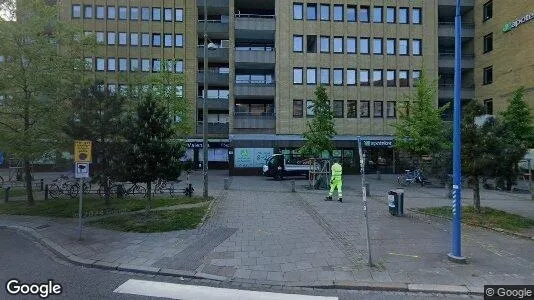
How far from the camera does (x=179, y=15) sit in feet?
127

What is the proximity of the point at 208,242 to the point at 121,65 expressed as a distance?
1348 inches

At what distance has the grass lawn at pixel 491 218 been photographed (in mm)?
10453

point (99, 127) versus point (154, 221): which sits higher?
point (99, 127)

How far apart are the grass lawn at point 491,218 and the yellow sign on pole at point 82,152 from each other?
11.2 metres

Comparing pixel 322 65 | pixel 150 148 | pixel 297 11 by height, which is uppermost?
pixel 297 11

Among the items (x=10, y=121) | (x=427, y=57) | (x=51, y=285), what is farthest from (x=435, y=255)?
(x=427, y=57)

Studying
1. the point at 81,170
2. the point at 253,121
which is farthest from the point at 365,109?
the point at 81,170

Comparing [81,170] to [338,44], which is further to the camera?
[338,44]

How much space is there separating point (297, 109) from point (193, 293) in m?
27.4

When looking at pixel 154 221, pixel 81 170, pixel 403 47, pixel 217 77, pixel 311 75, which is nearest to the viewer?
pixel 81 170

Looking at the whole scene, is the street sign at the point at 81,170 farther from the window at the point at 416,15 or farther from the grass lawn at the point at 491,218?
the window at the point at 416,15

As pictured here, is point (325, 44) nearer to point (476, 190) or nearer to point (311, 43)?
point (311, 43)

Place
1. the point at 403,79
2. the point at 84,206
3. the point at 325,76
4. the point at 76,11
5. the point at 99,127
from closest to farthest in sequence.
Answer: the point at 99,127 < the point at 84,206 < the point at 325,76 < the point at 403,79 < the point at 76,11

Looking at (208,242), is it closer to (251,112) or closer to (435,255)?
(435,255)
